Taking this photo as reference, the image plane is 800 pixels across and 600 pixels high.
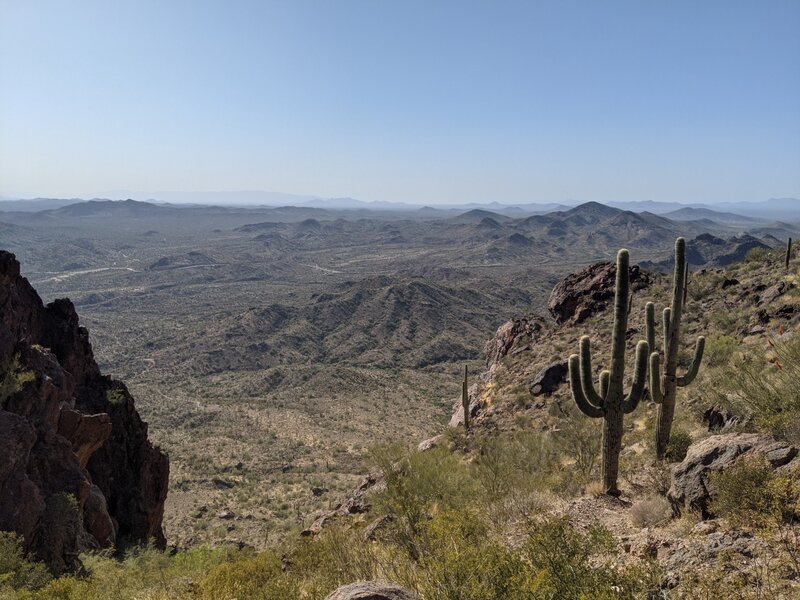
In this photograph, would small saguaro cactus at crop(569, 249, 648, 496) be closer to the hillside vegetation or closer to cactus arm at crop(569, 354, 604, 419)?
cactus arm at crop(569, 354, 604, 419)

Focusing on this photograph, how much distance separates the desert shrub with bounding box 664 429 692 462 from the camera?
11.9 meters

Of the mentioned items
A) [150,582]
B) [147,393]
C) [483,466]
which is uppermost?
[483,466]

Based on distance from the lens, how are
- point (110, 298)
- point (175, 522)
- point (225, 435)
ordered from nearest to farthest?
point (175, 522)
point (225, 435)
point (110, 298)

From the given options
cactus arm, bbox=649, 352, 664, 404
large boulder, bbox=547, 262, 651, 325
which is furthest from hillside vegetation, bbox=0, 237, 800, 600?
large boulder, bbox=547, 262, 651, 325

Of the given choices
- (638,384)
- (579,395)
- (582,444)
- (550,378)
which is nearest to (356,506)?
(582,444)

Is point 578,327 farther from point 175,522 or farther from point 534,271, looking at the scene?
point 534,271

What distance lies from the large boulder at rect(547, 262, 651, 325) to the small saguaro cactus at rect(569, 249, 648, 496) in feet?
64.7

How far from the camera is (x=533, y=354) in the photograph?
2898 centimetres

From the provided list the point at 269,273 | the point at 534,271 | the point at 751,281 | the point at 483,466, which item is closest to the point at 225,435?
the point at 483,466

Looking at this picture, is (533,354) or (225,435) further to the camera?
(225,435)

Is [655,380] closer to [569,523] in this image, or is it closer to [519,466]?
[519,466]

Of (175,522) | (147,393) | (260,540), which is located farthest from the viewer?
(147,393)

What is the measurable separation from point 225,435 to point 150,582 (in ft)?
96.1

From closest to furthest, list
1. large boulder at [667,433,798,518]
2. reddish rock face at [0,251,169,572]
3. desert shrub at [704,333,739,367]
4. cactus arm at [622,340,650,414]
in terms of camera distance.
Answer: large boulder at [667,433,798,518], cactus arm at [622,340,650,414], reddish rock face at [0,251,169,572], desert shrub at [704,333,739,367]
